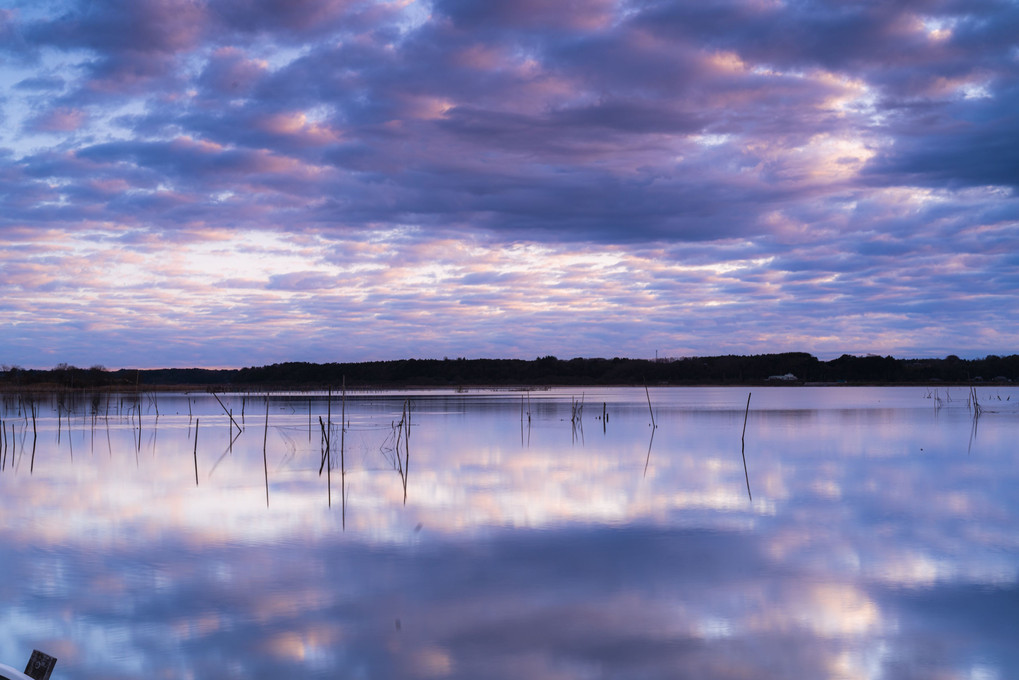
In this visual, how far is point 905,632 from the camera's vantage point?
19.1 feet

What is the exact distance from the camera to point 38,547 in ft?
30.0

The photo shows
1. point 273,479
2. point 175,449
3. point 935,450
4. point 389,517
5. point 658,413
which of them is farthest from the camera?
point 658,413

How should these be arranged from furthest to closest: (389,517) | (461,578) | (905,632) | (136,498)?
(136,498)
(389,517)
(461,578)
(905,632)

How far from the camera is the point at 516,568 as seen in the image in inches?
309

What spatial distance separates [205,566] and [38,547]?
2372 mm

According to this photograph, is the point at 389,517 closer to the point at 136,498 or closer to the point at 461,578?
the point at 461,578

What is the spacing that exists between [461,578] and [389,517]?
138 inches

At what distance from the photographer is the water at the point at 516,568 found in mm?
5457

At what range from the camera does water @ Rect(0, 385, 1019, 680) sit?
546 centimetres

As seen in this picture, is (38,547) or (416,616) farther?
(38,547)

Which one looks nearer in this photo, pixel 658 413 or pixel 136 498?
pixel 136 498

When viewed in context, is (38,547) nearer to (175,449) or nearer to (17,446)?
(175,449)

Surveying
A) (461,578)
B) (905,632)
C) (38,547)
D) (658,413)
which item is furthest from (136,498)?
(658,413)

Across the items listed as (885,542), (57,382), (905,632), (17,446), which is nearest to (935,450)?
(885,542)
